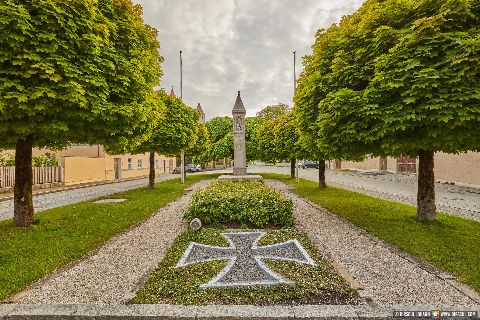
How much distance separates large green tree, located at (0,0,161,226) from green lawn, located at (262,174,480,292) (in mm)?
8383

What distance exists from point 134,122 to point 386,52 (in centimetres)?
803

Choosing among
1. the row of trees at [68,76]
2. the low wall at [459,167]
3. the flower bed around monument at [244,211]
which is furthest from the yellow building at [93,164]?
the low wall at [459,167]

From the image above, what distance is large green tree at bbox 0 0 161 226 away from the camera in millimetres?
6742

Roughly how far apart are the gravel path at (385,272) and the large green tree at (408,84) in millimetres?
2731

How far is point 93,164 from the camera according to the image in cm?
3012

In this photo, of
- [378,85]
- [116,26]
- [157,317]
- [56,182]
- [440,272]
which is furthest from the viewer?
[56,182]

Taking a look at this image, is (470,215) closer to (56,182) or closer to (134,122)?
(134,122)

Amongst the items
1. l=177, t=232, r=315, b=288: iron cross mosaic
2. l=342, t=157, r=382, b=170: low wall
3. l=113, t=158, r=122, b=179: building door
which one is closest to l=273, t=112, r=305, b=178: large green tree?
l=177, t=232, r=315, b=288: iron cross mosaic

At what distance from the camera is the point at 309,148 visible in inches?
477

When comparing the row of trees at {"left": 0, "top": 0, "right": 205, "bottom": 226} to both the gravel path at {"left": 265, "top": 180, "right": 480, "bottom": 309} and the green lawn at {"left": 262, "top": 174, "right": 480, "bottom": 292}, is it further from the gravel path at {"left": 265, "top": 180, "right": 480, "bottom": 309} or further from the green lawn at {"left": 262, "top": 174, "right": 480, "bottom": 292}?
the green lawn at {"left": 262, "top": 174, "right": 480, "bottom": 292}

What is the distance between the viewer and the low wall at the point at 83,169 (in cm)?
2625

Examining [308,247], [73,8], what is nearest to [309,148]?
[308,247]

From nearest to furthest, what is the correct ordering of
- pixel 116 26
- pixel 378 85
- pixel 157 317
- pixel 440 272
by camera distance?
pixel 157 317 → pixel 440 272 → pixel 378 85 → pixel 116 26

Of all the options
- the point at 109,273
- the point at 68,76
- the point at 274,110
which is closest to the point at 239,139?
the point at 68,76
